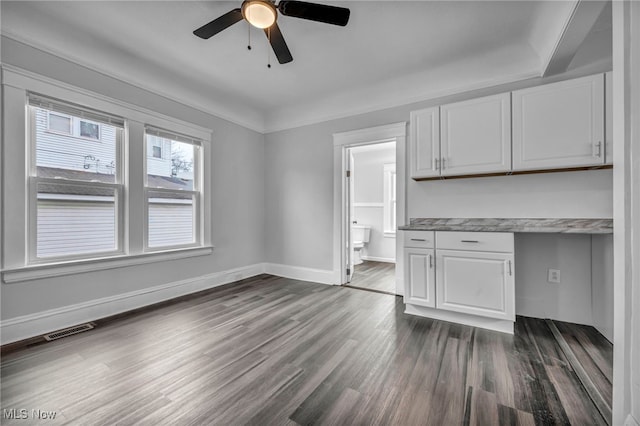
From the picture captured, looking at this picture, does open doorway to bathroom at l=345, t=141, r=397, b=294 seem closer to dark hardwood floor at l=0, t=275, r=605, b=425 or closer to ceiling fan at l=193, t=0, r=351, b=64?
dark hardwood floor at l=0, t=275, r=605, b=425

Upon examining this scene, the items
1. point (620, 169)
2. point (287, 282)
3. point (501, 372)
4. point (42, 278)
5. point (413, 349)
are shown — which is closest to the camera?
point (620, 169)

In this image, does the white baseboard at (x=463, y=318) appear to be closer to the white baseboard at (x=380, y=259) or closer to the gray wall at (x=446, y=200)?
the gray wall at (x=446, y=200)

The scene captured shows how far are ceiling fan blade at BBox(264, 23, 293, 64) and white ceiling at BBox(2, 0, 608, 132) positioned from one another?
0.39 meters

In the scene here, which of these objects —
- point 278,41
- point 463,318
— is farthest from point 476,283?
point 278,41

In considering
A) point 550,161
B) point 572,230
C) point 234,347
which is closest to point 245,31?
point 234,347

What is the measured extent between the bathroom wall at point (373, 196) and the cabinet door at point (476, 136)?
2849mm

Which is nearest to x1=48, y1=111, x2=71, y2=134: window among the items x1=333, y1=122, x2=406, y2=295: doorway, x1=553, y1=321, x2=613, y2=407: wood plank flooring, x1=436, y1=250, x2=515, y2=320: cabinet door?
x1=333, y1=122, x2=406, y2=295: doorway

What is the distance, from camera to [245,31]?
2.52 m

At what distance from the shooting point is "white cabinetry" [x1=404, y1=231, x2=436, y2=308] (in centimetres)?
268

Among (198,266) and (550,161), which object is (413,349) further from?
(198,266)

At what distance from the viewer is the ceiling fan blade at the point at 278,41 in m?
2.00

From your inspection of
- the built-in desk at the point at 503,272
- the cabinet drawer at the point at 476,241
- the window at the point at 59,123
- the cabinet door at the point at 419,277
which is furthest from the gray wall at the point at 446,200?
the window at the point at 59,123

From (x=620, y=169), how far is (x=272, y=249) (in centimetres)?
416

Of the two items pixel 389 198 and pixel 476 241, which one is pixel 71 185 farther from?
pixel 389 198
